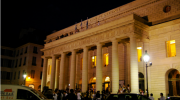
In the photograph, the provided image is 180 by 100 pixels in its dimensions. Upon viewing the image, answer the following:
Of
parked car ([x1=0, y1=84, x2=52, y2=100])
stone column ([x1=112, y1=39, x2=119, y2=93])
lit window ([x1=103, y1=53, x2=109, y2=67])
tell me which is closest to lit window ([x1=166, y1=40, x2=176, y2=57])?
stone column ([x1=112, y1=39, x2=119, y2=93])

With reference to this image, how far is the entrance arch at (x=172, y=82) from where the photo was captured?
2458cm

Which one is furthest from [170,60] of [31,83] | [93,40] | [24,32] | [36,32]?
[24,32]

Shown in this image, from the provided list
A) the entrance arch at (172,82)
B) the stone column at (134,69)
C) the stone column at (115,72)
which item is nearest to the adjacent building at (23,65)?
the stone column at (115,72)

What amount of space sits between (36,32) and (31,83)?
1768cm

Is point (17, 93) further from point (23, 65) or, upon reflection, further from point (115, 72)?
point (23, 65)

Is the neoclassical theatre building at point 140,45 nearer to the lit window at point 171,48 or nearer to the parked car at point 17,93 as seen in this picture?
the lit window at point 171,48

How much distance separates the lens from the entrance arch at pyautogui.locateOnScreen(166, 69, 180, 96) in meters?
24.6

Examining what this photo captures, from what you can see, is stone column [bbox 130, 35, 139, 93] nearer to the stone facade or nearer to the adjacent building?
the adjacent building

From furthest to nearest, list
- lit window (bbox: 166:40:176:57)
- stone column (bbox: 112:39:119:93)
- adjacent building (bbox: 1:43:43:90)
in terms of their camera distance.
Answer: adjacent building (bbox: 1:43:43:90)
stone column (bbox: 112:39:119:93)
lit window (bbox: 166:40:176:57)

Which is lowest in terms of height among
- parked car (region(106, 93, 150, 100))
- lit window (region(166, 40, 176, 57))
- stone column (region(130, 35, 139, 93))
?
parked car (region(106, 93, 150, 100))

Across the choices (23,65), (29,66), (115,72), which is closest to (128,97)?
(115,72)

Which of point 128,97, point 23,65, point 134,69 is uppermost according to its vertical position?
point 23,65

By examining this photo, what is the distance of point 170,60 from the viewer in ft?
80.8

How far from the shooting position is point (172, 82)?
24.8 m
